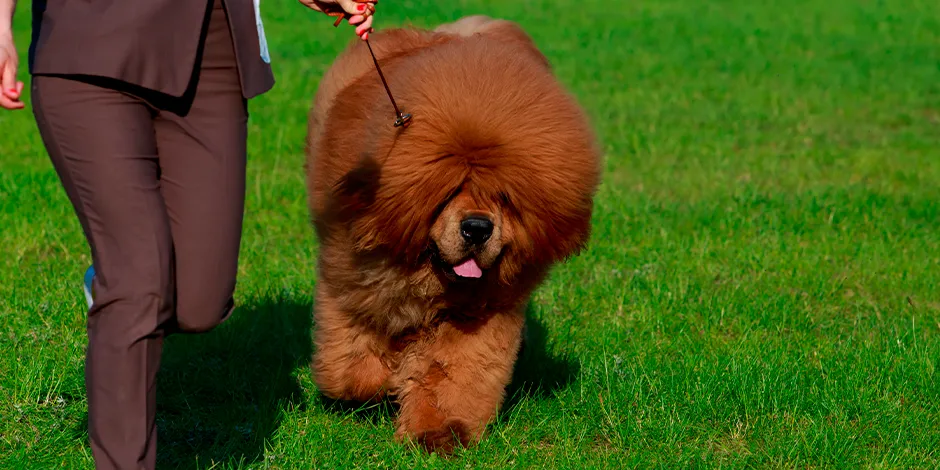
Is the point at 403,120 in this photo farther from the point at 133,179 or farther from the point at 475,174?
the point at 133,179

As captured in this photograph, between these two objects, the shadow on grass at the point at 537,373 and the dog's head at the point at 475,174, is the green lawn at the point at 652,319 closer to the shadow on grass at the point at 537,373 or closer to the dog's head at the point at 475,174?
the shadow on grass at the point at 537,373

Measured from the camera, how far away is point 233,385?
555cm

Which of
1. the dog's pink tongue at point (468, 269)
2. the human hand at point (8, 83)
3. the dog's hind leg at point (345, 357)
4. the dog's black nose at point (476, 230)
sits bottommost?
the dog's hind leg at point (345, 357)

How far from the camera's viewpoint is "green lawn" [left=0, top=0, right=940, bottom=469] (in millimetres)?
4883

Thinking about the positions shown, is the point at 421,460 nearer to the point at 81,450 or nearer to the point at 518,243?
the point at 518,243

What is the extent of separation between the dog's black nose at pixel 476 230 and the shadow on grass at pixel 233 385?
1.20 m

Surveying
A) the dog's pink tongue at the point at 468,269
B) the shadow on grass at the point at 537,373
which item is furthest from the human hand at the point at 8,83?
the shadow on grass at the point at 537,373

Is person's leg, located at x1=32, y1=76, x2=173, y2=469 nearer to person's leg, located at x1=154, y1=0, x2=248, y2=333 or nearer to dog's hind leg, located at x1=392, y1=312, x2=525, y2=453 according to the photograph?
person's leg, located at x1=154, y1=0, x2=248, y2=333

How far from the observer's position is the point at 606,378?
5512 millimetres

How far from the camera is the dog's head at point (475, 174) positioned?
14.8 feet

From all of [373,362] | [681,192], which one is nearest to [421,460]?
[373,362]

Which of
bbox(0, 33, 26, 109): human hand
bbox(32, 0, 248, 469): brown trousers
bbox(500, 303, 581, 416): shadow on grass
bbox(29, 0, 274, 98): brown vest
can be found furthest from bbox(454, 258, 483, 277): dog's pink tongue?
bbox(0, 33, 26, 109): human hand

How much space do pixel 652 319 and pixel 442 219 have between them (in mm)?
2251

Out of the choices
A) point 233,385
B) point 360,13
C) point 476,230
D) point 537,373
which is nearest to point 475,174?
point 476,230
